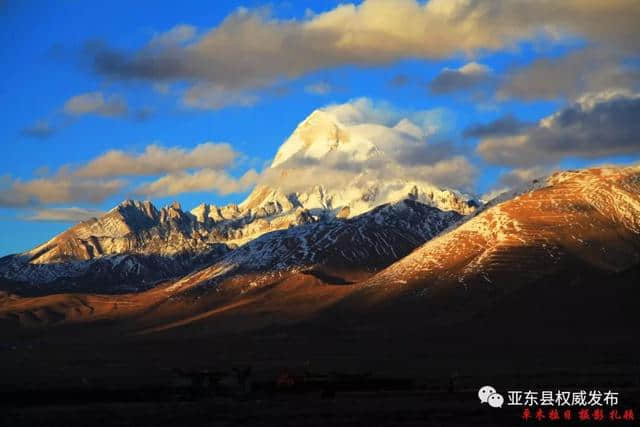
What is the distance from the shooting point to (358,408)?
76125mm

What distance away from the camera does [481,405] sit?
7644 cm

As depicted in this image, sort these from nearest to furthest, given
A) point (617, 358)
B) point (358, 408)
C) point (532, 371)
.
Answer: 1. point (358, 408)
2. point (532, 371)
3. point (617, 358)

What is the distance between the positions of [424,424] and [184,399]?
104ft

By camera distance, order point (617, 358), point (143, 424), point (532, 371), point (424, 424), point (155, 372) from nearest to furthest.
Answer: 1. point (424, 424)
2. point (143, 424)
3. point (532, 371)
4. point (155, 372)
5. point (617, 358)

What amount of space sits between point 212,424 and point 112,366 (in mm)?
100709

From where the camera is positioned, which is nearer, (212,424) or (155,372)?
(212,424)

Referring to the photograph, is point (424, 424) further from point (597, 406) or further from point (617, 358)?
point (617, 358)

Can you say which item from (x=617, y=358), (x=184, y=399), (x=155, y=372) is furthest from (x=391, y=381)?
(x=617, y=358)

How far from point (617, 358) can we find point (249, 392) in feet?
280

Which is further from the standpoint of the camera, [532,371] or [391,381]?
[532,371]

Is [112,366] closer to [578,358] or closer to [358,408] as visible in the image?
[578,358]

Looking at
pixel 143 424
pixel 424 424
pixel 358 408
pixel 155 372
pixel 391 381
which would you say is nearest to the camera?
pixel 424 424

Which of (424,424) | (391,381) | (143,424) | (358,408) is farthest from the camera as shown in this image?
(391,381)

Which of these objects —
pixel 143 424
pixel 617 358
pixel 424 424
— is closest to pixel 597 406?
pixel 424 424
